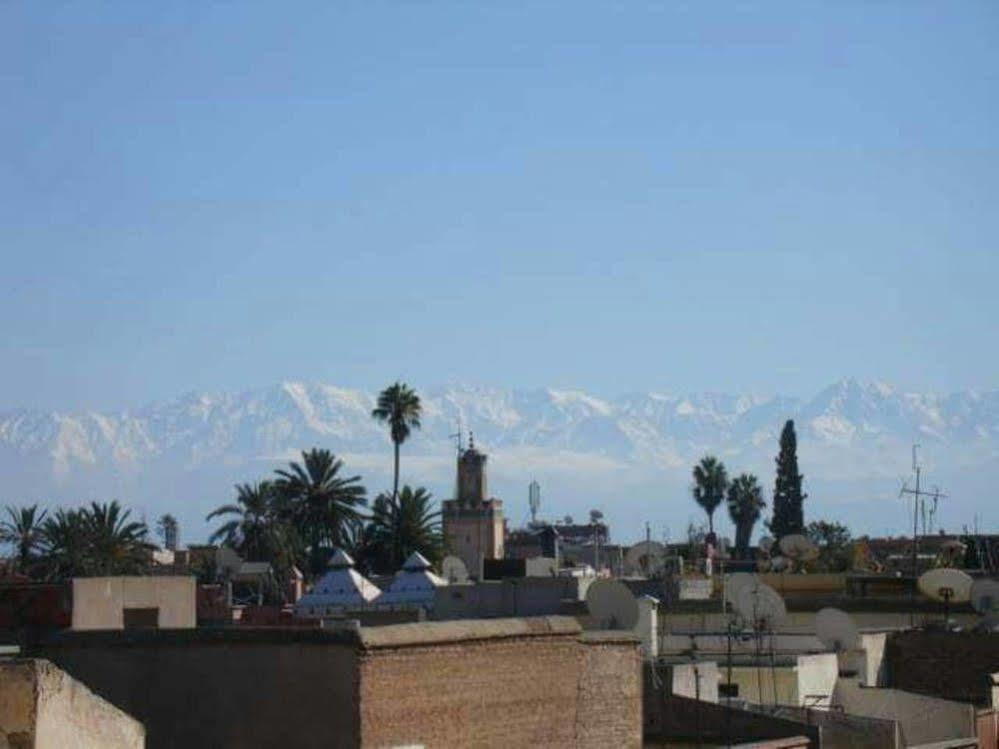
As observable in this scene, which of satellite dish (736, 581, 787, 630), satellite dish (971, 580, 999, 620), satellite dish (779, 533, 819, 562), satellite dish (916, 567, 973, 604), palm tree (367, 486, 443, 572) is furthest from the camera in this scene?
palm tree (367, 486, 443, 572)

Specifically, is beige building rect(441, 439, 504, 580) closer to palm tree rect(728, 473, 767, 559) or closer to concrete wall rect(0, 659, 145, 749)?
palm tree rect(728, 473, 767, 559)

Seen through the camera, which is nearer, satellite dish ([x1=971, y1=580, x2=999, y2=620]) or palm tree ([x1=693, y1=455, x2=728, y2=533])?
satellite dish ([x1=971, y1=580, x2=999, y2=620])

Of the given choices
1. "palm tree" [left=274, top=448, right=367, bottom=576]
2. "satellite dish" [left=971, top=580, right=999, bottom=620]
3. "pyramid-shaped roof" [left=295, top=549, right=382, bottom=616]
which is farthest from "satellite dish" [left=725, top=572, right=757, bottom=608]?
"palm tree" [left=274, top=448, right=367, bottom=576]

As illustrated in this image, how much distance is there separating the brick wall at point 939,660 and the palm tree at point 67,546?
45.6 m

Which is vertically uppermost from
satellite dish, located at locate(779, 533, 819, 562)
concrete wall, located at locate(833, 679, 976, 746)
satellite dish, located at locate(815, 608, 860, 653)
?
satellite dish, located at locate(779, 533, 819, 562)

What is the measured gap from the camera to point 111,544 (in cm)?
8544

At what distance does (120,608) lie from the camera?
2652 cm

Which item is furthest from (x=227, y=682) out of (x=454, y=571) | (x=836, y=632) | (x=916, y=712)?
(x=454, y=571)

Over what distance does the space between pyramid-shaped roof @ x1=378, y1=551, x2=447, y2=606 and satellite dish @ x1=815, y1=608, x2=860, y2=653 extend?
27.1 metres

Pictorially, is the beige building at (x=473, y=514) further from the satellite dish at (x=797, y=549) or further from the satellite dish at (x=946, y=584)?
the satellite dish at (x=946, y=584)

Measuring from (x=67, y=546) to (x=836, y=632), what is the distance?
164 feet

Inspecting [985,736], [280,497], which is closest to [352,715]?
[985,736]

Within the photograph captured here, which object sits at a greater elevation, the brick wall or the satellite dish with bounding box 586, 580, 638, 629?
the satellite dish with bounding box 586, 580, 638, 629

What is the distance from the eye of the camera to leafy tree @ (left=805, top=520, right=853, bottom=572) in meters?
86.6
